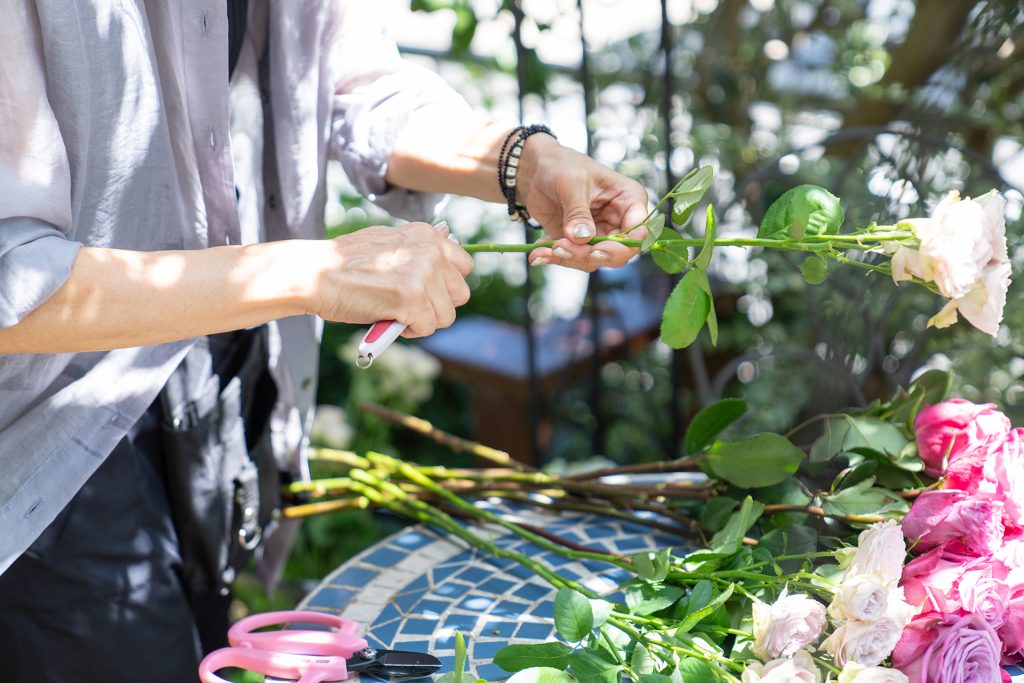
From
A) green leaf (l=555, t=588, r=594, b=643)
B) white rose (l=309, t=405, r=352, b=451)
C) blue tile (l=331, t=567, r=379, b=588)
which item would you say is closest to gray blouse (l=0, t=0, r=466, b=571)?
blue tile (l=331, t=567, r=379, b=588)

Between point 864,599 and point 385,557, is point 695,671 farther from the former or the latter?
point 385,557

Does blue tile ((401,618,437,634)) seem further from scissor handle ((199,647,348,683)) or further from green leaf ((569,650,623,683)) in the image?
green leaf ((569,650,623,683))

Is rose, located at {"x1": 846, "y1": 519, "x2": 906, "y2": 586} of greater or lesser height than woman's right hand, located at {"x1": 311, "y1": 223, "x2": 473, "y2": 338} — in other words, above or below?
below

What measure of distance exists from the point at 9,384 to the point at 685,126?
2.11 metres

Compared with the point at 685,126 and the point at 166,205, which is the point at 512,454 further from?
the point at 166,205

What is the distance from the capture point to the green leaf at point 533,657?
0.83 m

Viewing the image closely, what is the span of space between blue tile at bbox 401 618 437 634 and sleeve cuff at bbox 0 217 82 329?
19.1 inches

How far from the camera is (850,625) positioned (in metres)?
0.77

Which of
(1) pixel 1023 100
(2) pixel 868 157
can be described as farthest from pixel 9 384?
(1) pixel 1023 100

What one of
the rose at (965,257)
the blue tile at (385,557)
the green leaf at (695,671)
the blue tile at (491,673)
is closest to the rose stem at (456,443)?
the blue tile at (385,557)

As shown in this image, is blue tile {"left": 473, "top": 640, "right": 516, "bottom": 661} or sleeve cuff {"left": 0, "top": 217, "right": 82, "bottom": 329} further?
blue tile {"left": 473, "top": 640, "right": 516, "bottom": 661}

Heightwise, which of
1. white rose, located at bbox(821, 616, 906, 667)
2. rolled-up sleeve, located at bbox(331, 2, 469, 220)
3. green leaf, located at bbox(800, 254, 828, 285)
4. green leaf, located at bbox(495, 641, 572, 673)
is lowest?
green leaf, located at bbox(495, 641, 572, 673)

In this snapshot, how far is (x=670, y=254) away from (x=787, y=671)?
0.36 metres

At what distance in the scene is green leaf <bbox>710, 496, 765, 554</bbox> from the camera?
0.96 meters
